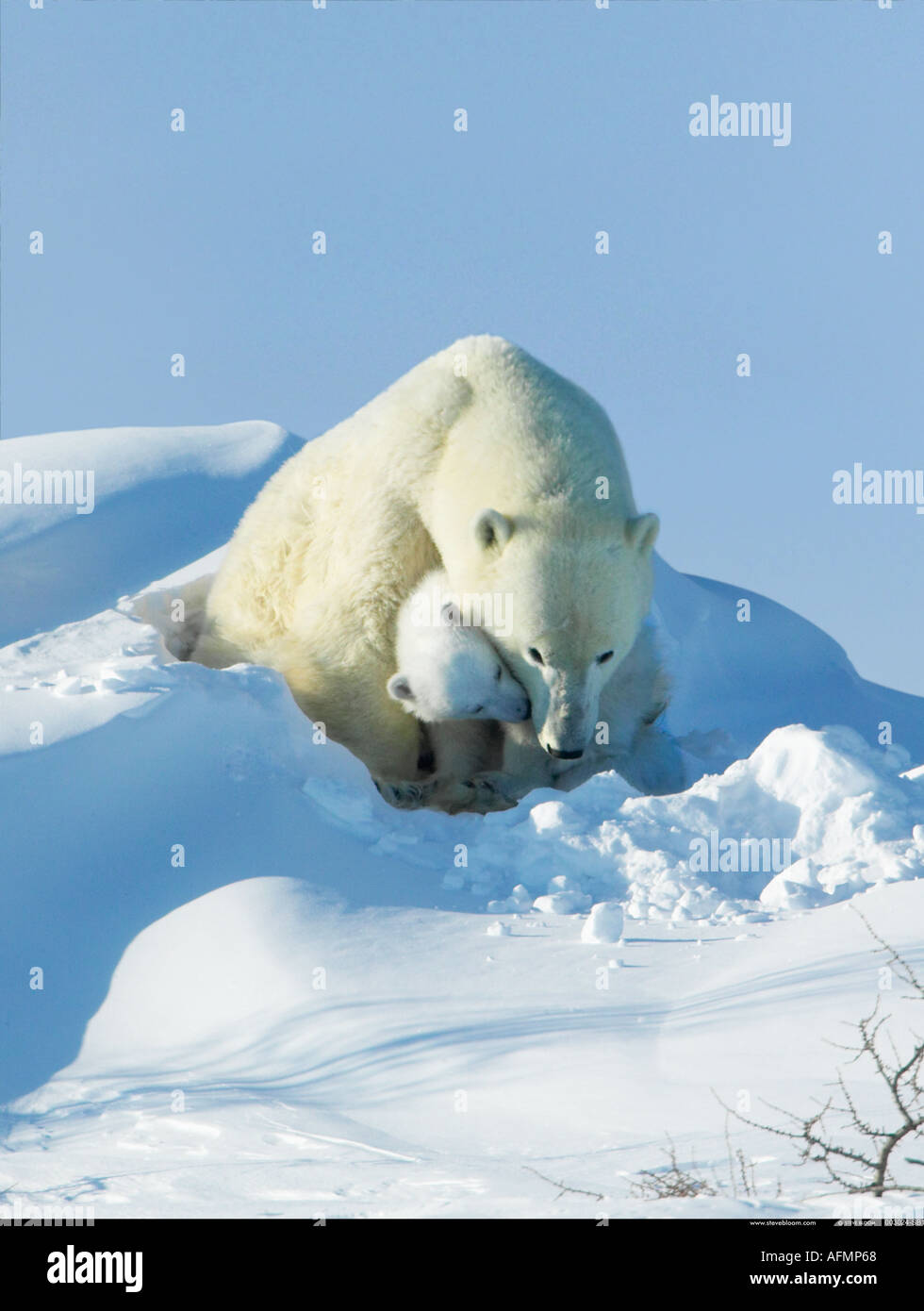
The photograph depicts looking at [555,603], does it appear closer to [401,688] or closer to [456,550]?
[456,550]

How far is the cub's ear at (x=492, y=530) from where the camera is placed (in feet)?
18.9

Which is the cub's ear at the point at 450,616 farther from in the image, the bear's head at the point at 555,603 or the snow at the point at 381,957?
the snow at the point at 381,957

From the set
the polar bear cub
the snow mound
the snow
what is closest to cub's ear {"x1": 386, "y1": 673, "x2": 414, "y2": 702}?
the polar bear cub

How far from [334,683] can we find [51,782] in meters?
1.68

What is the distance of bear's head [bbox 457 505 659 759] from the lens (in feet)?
18.9

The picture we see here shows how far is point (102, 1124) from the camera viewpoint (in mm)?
3180

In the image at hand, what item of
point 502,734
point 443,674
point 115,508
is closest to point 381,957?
point 443,674

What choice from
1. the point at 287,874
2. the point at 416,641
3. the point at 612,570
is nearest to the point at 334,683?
the point at 416,641

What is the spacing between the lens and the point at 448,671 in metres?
5.82

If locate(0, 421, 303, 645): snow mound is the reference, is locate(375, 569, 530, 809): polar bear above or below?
below

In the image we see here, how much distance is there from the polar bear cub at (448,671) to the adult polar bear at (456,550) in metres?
0.09

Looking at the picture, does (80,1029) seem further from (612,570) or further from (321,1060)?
(612,570)

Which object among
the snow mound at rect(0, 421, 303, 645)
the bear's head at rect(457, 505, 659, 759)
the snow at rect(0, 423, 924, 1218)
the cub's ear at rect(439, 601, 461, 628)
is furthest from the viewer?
the snow mound at rect(0, 421, 303, 645)

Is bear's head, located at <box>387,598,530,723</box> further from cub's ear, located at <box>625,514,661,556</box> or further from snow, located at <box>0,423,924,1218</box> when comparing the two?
cub's ear, located at <box>625,514,661,556</box>
